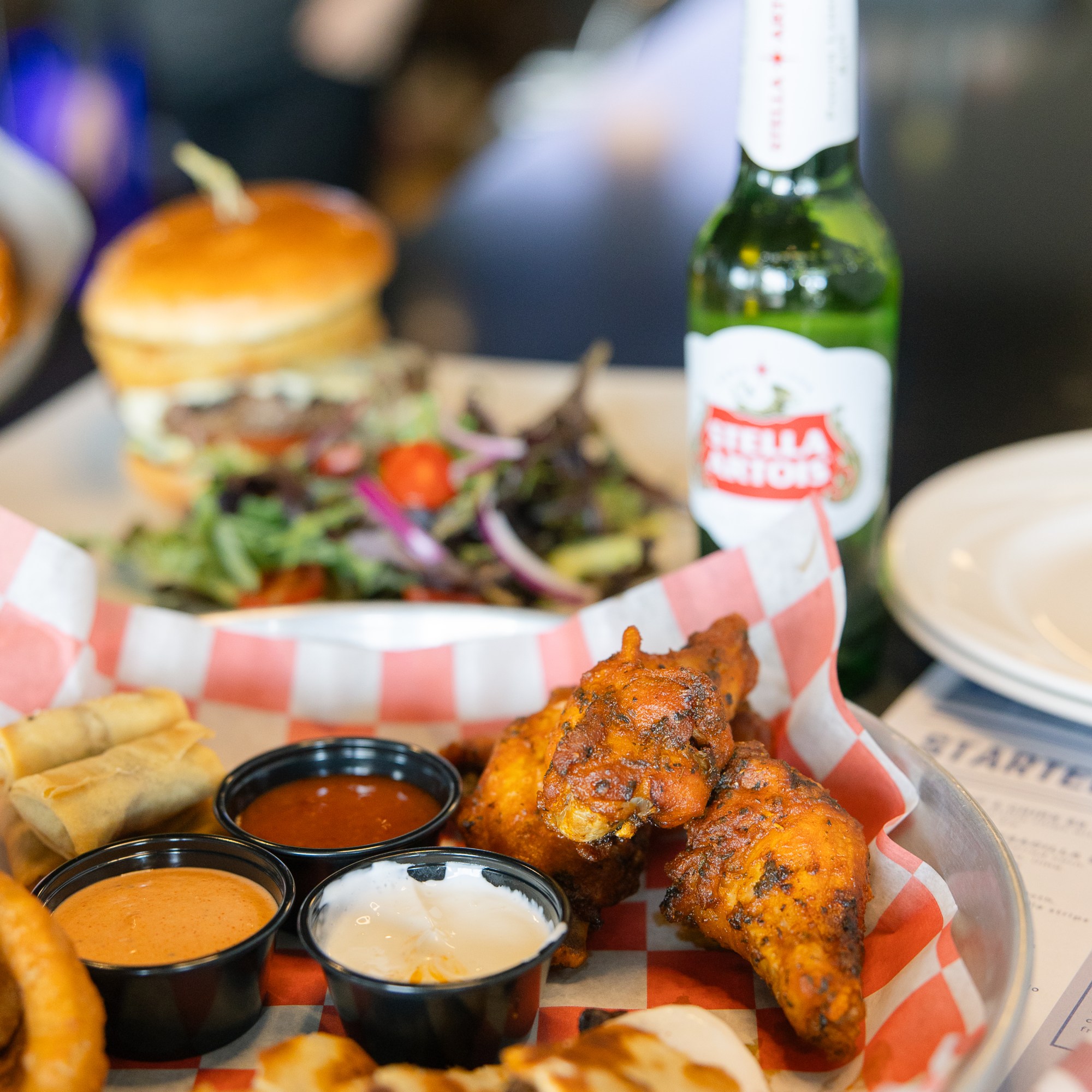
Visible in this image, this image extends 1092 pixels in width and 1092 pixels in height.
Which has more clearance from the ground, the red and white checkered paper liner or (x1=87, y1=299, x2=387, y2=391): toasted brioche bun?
the red and white checkered paper liner

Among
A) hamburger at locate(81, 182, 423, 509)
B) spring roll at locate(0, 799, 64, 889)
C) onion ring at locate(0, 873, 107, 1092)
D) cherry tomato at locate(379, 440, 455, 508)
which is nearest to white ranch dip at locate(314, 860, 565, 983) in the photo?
onion ring at locate(0, 873, 107, 1092)

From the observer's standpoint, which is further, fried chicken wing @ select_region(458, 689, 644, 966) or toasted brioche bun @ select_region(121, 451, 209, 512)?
toasted brioche bun @ select_region(121, 451, 209, 512)

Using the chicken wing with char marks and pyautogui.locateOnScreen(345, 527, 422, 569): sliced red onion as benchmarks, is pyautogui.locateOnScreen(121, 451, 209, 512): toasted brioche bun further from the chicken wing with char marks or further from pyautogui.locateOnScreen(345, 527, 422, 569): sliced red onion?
the chicken wing with char marks

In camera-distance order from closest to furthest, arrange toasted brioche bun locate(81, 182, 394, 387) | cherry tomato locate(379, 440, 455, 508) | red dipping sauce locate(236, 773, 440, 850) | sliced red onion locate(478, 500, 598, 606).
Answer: red dipping sauce locate(236, 773, 440, 850) < sliced red onion locate(478, 500, 598, 606) < cherry tomato locate(379, 440, 455, 508) < toasted brioche bun locate(81, 182, 394, 387)

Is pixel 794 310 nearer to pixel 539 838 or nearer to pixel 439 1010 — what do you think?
pixel 539 838

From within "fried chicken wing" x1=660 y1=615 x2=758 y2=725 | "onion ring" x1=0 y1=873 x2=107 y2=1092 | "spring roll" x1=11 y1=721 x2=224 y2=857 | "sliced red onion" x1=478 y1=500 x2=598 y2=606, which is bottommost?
"sliced red onion" x1=478 y1=500 x2=598 y2=606

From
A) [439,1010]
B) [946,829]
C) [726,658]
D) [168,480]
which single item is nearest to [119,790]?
[439,1010]
